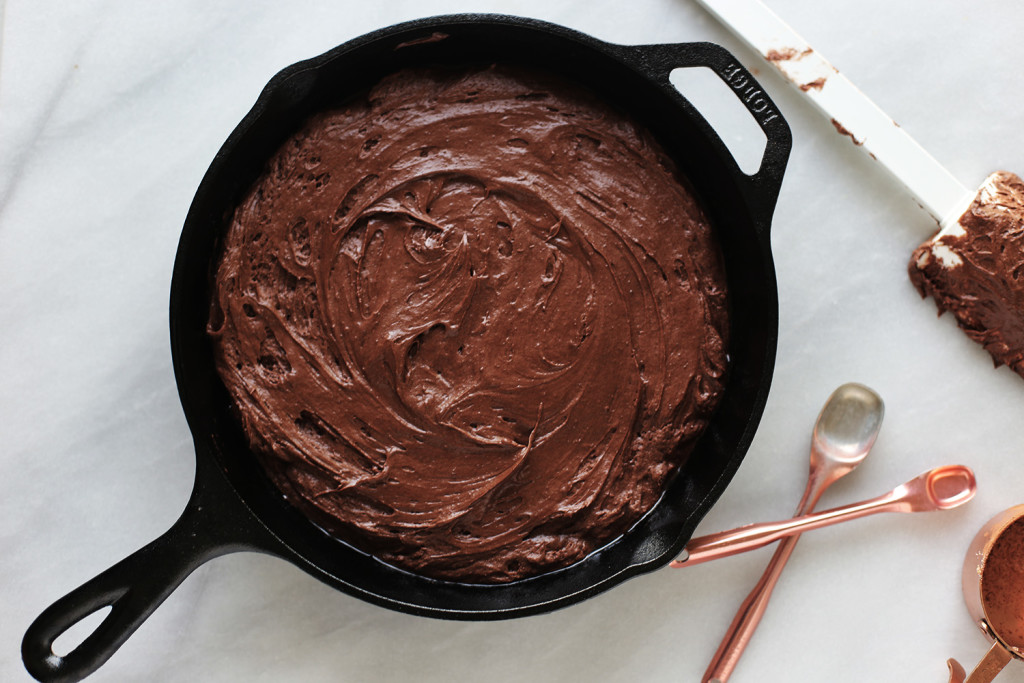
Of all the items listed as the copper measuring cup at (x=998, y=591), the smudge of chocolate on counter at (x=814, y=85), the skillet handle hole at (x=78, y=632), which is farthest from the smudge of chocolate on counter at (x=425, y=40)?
the copper measuring cup at (x=998, y=591)

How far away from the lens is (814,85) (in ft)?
7.79

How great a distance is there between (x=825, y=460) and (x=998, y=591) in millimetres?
703

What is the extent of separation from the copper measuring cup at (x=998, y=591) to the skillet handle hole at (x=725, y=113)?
1389mm

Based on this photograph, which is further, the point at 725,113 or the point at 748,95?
the point at 725,113

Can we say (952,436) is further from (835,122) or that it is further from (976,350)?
(835,122)

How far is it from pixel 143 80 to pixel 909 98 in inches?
97.4

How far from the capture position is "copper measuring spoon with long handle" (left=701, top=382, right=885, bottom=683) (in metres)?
2.41

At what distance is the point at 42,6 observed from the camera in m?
2.38

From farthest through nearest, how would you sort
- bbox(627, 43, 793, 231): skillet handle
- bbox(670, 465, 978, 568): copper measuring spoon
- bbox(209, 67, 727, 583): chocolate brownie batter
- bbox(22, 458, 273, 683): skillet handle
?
1. bbox(670, 465, 978, 568): copper measuring spoon
2. bbox(209, 67, 727, 583): chocolate brownie batter
3. bbox(627, 43, 793, 231): skillet handle
4. bbox(22, 458, 273, 683): skillet handle

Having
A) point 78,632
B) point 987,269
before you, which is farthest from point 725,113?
point 78,632

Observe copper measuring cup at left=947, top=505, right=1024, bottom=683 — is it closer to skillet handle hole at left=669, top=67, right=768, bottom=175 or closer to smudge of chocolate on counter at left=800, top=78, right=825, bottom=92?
skillet handle hole at left=669, top=67, right=768, bottom=175

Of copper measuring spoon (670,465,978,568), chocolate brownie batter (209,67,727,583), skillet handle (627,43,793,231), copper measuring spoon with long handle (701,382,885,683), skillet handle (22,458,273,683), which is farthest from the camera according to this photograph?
copper measuring spoon with long handle (701,382,885,683)

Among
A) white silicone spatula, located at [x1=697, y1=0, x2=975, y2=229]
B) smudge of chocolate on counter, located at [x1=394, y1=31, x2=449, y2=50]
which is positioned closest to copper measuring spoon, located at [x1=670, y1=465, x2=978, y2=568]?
white silicone spatula, located at [x1=697, y1=0, x2=975, y2=229]

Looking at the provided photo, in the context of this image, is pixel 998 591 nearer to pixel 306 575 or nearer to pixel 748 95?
pixel 748 95
